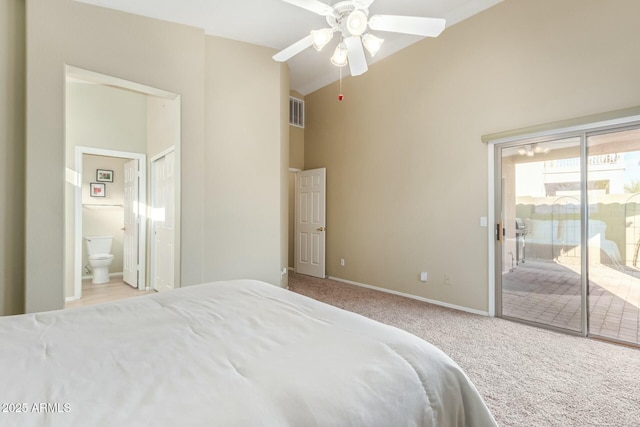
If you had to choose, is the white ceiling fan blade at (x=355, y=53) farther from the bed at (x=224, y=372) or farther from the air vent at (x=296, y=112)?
the air vent at (x=296, y=112)

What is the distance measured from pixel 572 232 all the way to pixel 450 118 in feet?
5.81

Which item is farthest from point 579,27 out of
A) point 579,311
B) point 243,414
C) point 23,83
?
point 23,83

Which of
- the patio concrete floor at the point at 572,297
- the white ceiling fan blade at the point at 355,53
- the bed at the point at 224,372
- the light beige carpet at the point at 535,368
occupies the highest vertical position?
the white ceiling fan blade at the point at 355,53

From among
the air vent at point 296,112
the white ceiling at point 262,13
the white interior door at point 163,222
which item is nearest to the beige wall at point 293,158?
the air vent at point 296,112

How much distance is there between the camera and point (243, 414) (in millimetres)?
681

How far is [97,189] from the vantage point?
18.2 feet

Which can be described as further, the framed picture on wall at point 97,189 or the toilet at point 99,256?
the framed picture on wall at point 97,189

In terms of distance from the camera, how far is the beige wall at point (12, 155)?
256cm

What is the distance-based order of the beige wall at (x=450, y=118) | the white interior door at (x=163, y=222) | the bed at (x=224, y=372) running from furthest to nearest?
the white interior door at (x=163, y=222) → the beige wall at (x=450, y=118) → the bed at (x=224, y=372)

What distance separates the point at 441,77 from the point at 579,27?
1.34 m

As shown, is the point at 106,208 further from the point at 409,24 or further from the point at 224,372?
the point at 224,372

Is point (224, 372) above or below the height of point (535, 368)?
above

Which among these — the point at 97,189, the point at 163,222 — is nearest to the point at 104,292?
the point at 163,222

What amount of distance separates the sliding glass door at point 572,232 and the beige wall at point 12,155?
180 inches
